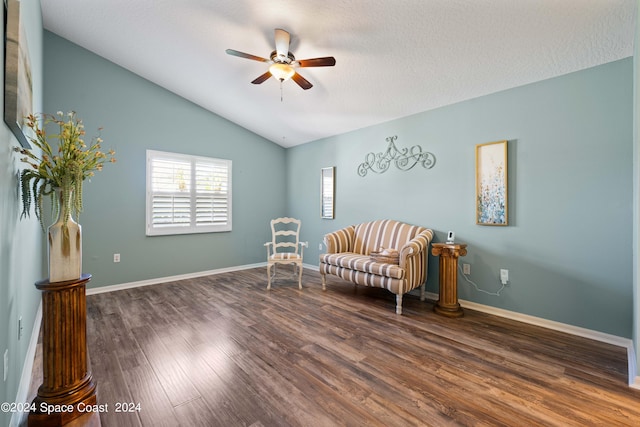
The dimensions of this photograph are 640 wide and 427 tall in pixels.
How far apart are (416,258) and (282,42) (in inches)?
108

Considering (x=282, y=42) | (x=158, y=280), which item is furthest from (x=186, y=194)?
(x=282, y=42)

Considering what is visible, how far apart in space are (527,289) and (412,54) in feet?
8.85

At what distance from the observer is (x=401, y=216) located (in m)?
3.94

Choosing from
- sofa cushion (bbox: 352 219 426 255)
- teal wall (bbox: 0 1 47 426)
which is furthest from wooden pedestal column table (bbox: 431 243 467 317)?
teal wall (bbox: 0 1 47 426)

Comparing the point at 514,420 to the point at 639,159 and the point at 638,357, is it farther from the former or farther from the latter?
the point at 639,159

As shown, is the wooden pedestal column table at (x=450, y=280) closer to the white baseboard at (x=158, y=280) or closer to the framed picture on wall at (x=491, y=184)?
the framed picture on wall at (x=491, y=184)

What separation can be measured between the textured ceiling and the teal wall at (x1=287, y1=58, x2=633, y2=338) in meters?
0.25

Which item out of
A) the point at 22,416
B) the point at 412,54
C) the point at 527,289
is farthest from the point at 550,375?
the point at 22,416

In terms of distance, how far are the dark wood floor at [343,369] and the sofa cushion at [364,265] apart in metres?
0.44

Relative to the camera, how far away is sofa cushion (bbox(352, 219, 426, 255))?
3666mm

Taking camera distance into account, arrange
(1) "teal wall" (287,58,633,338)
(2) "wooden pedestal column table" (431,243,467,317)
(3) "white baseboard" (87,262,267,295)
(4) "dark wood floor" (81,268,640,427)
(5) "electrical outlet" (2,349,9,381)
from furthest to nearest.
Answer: (3) "white baseboard" (87,262,267,295), (2) "wooden pedestal column table" (431,243,467,317), (1) "teal wall" (287,58,633,338), (4) "dark wood floor" (81,268,640,427), (5) "electrical outlet" (2,349,9,381)

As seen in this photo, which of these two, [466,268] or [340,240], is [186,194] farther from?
[466,268]

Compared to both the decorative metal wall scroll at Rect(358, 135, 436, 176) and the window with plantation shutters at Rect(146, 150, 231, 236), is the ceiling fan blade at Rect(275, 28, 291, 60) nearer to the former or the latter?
the decorative metal wall scroll at Rect(358, 135, 436, 176)

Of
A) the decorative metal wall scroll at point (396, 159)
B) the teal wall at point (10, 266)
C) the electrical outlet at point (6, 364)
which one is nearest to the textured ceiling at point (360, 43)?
the decorative metal wall scroll at point (396, 159)
